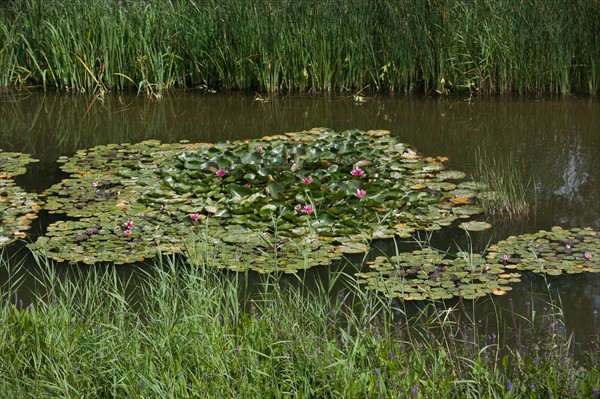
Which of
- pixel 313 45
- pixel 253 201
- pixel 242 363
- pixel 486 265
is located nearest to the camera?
pixel 242 363

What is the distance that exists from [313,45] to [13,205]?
3792 millimetres

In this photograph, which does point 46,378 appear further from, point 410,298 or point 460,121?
point 460,121

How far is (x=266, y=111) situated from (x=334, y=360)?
5.80 m

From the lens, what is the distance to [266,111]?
9.24m

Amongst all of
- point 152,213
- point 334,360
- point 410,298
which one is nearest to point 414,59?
point 152,213

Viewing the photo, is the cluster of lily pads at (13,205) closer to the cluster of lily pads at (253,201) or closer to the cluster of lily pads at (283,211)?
the cluster of lily pads at (283,211)

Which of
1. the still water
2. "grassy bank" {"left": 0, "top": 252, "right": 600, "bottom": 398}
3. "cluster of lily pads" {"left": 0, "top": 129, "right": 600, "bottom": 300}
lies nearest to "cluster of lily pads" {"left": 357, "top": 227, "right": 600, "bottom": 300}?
"cluster of lily pads" {"left": 0, "top": 129, "right": 600, "bottom": 300}

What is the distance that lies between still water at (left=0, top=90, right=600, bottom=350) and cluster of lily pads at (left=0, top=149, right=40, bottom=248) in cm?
10

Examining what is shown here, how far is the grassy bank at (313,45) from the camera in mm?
9148

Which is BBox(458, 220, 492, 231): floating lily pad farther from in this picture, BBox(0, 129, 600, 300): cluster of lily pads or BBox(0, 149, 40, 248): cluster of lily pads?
BBox(0, 149, 40, 248): cluster of lily pads

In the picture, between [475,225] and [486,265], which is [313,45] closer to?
[475,225]

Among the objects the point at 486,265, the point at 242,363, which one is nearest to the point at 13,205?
the point at 486,265

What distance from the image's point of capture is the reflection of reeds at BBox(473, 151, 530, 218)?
622 centimetres

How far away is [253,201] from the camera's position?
6.27 metres
